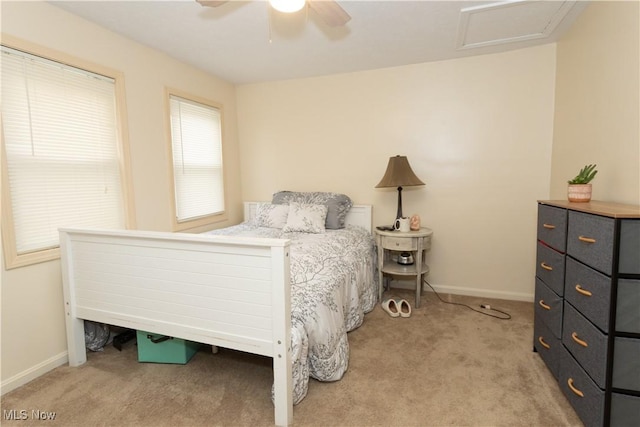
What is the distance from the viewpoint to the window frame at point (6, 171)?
6.05 feet

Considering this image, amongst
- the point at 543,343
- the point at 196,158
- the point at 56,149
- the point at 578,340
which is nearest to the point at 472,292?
the point at 543,343

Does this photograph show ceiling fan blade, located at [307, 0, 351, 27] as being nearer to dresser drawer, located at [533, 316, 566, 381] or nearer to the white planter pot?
the white planter pot

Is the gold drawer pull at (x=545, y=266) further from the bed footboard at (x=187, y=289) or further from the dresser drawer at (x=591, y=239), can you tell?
the bed footboard at (x=187, y=289)

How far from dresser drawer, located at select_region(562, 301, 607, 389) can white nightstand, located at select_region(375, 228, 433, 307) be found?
1.28 metres

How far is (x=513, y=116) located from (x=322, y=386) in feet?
9.19

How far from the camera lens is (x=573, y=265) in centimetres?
160

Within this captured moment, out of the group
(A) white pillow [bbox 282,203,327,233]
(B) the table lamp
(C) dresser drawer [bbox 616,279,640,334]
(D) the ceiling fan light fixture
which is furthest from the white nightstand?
(D) the ceiling fan light fixture

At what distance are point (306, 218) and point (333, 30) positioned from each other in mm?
1597

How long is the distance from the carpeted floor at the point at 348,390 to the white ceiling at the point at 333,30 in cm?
231

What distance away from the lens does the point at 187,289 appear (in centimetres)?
170

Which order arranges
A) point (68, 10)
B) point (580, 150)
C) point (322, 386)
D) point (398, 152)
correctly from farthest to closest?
point (398, 152), point (580, 150), point (68, 10), point (322, 386)

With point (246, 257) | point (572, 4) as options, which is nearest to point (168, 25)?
point (246, 257)

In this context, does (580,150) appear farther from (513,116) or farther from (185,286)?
(185,286)

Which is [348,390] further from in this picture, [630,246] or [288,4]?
[288,4]
